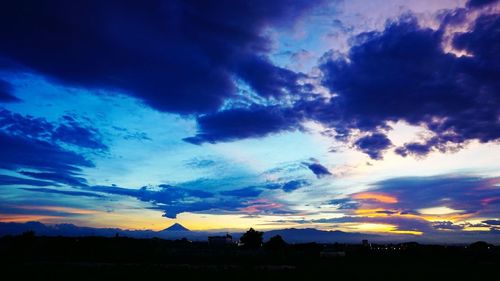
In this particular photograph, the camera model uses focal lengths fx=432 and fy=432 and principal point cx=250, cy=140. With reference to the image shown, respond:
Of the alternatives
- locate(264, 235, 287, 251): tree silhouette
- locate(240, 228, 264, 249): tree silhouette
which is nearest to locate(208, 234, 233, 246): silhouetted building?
locate(240, 228, 264, 249): tree silhouette

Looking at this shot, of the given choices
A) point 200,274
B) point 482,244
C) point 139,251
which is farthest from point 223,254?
point 482,244

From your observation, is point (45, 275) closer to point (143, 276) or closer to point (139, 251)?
point (143, 276)

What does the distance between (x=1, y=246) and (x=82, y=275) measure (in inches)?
2521

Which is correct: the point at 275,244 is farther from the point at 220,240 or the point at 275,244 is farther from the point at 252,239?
the point at 220,240

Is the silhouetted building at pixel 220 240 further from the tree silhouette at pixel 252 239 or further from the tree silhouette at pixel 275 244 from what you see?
the tree silhouette at pixel 275 244

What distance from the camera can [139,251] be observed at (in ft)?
304

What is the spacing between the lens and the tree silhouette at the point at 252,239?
429ft

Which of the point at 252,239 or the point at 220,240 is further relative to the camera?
the point at 220,240

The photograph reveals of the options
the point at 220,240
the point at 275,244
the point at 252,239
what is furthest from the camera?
the point at 220,240

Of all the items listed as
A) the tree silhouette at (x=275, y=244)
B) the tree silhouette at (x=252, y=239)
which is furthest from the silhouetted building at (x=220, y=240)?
the tree silhouette at (x=275, y=244)

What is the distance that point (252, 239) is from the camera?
132 meters

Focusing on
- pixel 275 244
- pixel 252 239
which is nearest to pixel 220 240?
pixel 252 239

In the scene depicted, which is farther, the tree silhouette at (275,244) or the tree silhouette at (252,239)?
the tree silhouette at (252,239)

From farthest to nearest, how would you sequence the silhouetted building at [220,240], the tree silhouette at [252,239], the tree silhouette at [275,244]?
1. the silhouetted building at [220,240]
2. the tree silhouette at [252,239]
3. the tree silhouette at [275,244]
